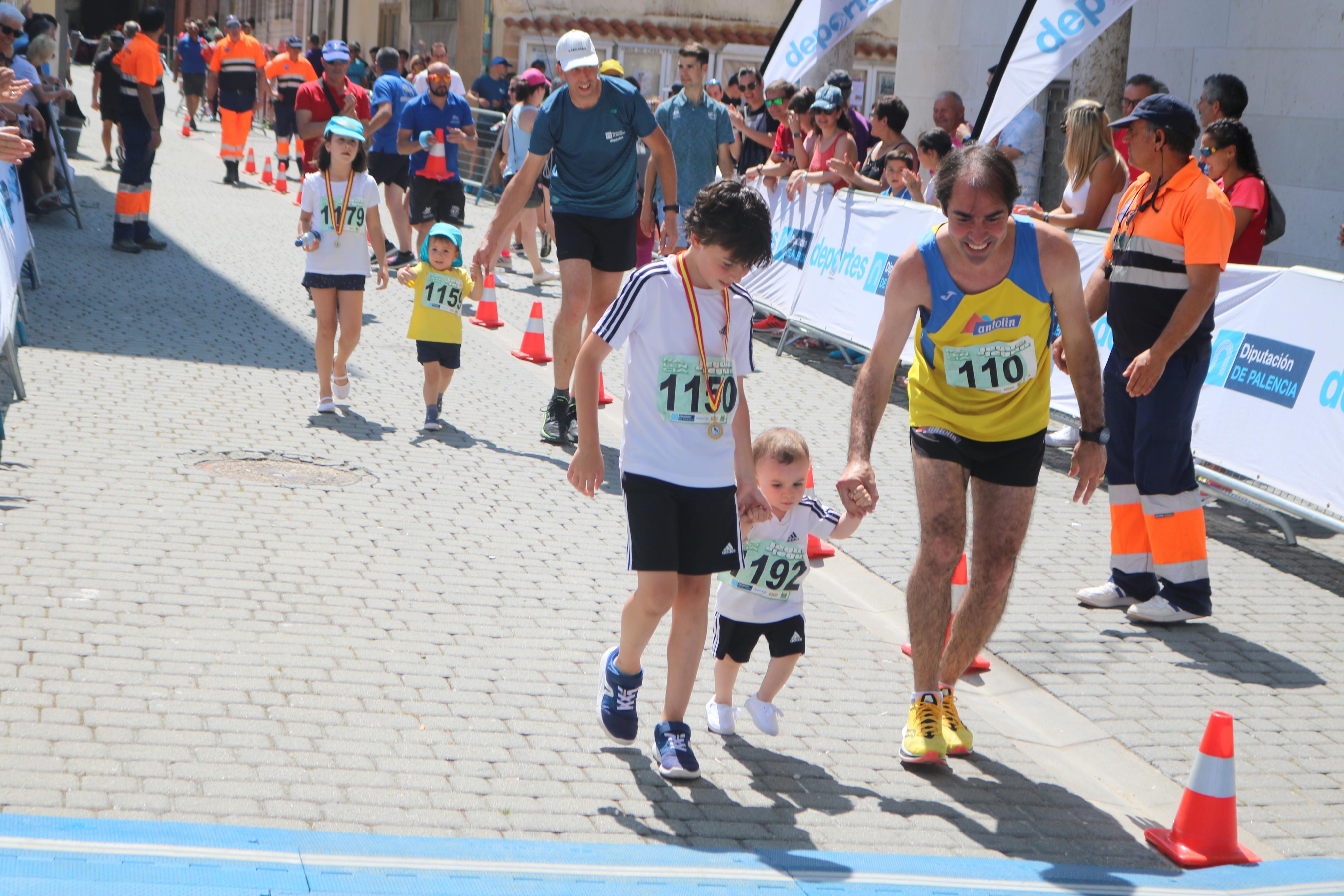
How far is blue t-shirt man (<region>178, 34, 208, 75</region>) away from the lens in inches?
1145

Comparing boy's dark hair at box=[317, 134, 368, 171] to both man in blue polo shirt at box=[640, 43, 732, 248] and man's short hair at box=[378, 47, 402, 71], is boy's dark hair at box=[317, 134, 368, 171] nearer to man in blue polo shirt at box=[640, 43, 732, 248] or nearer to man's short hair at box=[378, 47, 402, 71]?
man in blue polo shirt at box=[640, 43, 732, 248]

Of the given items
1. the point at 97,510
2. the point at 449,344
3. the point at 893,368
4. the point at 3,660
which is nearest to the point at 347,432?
the point at 449,344

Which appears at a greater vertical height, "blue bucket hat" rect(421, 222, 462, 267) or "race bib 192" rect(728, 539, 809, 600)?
"blue bucket hat" rect(421, 222, 462, 267)

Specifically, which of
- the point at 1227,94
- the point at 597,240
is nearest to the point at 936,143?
the point at 1227,94

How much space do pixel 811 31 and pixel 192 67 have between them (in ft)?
63.7

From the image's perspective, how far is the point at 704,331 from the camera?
166 inches

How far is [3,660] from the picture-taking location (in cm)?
456

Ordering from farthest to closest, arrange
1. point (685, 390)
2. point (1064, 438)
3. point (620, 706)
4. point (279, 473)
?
point (1064, 438) < point (279, 473) < point (620, 706) < point (685, 390)

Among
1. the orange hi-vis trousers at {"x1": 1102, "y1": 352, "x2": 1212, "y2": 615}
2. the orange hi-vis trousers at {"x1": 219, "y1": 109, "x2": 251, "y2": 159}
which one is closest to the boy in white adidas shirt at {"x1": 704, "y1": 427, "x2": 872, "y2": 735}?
the orange hi-vis trousers at {"x1": 1102, "y1": 352, "x2": 1212, "y2": 615}

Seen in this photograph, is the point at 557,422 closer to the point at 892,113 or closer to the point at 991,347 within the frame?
the point at 991,347

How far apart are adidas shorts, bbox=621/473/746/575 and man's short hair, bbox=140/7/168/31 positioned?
42.6 feet

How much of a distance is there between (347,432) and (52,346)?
2766 mm

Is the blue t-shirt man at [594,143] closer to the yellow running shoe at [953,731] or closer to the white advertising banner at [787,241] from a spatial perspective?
the white advertising banner at [787,241]

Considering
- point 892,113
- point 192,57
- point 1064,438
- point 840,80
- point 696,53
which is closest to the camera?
point 1064,438
